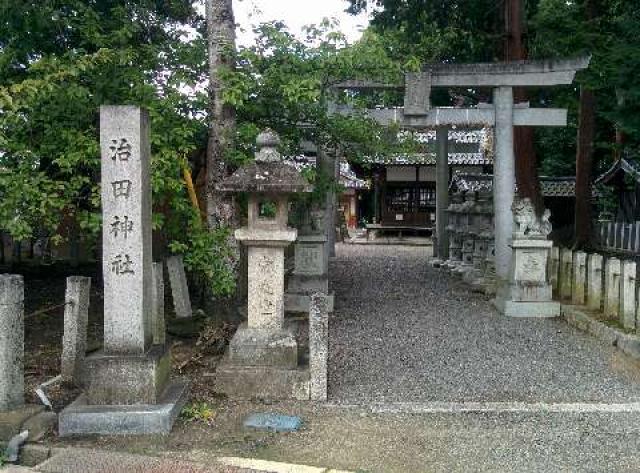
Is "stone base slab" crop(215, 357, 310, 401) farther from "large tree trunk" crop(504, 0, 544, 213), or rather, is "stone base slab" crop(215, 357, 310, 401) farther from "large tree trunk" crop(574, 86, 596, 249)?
"large tree trunk" crop(574, 86, 596, 249)

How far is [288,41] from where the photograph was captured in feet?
24.9

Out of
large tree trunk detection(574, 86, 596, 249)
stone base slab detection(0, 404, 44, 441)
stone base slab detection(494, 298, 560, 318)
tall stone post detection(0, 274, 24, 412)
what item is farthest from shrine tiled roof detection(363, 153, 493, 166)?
stone base slab detection(0, 404, 44, 441)

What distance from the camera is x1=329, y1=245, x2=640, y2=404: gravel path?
248 inches

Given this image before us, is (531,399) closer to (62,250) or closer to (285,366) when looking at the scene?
(285,366)

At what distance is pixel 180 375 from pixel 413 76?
6.75m

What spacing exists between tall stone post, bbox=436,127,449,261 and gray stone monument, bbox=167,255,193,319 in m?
10.9

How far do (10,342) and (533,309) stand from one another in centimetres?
812

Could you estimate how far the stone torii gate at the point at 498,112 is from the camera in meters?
11.0

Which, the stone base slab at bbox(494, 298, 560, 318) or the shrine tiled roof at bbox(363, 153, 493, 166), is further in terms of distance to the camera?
the shrine tiled roof at bbox(363, 153, 493, 166)

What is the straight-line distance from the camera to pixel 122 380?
5.12 meters

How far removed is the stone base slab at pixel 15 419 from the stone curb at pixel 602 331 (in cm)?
679

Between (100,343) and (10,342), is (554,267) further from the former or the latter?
(10,342)

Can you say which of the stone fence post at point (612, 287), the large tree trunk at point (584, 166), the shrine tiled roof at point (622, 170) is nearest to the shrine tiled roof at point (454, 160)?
the shrine tiled roof at point (622, 170)

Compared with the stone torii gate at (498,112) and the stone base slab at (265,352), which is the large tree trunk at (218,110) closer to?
the stone base slab at (265,352)
